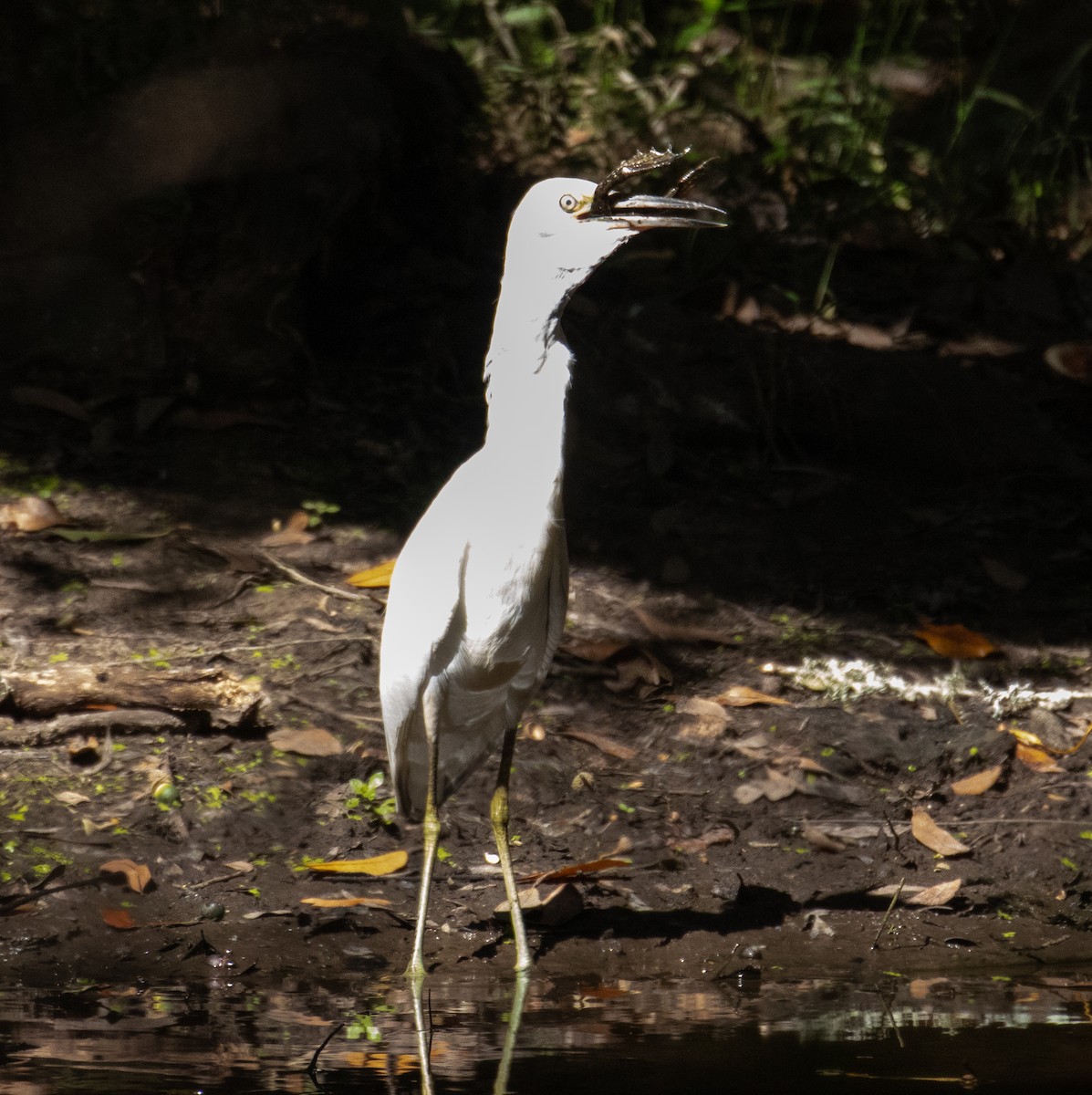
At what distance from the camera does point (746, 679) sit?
4.69m

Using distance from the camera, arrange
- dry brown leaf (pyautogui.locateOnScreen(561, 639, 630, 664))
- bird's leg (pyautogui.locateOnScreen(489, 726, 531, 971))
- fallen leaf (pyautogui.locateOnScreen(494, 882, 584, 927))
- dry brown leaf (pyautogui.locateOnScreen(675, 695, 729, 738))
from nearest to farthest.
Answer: bird's leg (pyautogui.locateOnScreen(489, 726, 531, 971))
fallen leaf (pyautogui.locateOnScreen(494, 882, 584, 927))
dry brown leaf (pyautogui.locateOnScreen(675, 695, 729, 738))
dry brown leaf (pyautogui.locateOnScreen(561, 639, 630, 664))

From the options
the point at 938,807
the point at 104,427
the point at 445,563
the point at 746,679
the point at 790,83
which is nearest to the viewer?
the point at 445,563

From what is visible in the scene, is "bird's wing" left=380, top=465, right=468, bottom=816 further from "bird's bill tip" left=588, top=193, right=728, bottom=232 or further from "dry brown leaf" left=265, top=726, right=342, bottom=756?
"bird's bill tip" left=588, top=193, right=728, bottom=232

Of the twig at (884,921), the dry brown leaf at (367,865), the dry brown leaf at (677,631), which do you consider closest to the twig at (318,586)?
the dry brown leaf at (677,631)

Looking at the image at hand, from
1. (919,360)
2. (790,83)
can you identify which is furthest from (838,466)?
(790,83)

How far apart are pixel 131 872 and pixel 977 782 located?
92.8 inches

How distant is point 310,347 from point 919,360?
265cm

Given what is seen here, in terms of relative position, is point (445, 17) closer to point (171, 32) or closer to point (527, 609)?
point (171, 32)

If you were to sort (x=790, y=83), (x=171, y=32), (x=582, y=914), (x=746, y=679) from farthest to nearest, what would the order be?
(x=790, y=83) → (x=171, y=32) → (x=746, y=679) → (x=582, y=914)

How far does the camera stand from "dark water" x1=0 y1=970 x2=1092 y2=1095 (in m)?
2.42

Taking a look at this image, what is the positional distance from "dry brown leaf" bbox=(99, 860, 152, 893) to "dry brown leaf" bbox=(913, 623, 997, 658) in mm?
2709

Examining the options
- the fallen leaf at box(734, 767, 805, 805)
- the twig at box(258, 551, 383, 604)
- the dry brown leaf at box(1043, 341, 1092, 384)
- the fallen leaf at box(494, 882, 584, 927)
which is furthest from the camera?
the dry brown leaf at box(1043, 341, 1092, 384)

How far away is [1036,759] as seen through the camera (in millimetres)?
4246

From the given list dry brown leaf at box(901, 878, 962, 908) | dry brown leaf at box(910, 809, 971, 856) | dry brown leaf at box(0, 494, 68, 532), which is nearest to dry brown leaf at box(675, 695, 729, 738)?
dry brown leaf at box(910, 809, 971, 856)
